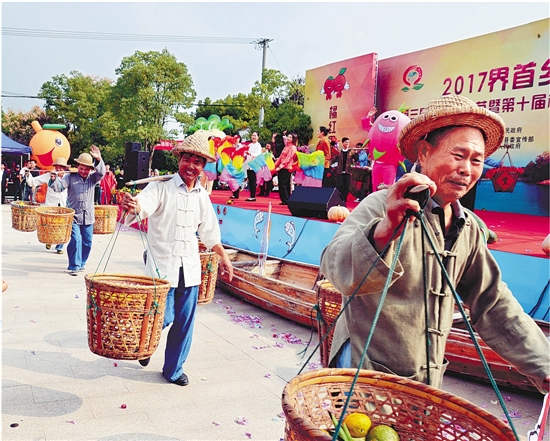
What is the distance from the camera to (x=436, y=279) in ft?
5.82

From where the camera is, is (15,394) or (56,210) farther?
(56,210)

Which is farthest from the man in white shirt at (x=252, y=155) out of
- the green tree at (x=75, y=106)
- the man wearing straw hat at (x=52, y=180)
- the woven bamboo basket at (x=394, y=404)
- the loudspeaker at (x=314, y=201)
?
the green tree at (x=75, y=106)

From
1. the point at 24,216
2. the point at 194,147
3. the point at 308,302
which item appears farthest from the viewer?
the point at 24,216

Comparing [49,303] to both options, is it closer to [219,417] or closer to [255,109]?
[219,417]

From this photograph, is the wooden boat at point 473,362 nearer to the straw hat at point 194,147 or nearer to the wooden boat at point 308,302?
the wooden boat at point 308,302

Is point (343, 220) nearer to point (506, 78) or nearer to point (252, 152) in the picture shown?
point (506, 78)

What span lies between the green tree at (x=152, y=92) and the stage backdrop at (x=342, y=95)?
421 inches

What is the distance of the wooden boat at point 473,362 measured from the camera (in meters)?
4.18

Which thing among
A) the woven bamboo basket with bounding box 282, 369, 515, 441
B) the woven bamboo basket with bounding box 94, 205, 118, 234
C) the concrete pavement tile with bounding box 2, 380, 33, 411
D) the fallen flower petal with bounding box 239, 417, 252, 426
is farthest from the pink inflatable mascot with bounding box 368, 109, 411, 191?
→ the woven bamboo basket with bounding box 282, 369, 515, 441

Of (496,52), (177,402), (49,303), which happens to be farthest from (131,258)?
(496,52)

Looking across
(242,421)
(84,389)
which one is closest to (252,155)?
(84,389)

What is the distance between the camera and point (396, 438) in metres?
1.58

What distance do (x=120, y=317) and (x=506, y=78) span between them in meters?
10.7

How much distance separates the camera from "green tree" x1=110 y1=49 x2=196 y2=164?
26094 millimetres
